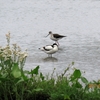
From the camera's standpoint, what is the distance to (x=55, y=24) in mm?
17484

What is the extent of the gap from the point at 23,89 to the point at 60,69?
4474 millimetres

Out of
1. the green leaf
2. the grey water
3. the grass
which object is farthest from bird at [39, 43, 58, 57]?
the green leaf

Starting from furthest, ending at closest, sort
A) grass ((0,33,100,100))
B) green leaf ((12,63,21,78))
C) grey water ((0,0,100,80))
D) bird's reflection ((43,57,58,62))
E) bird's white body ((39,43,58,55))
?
bird's white body ((39,43,58,55))
bird's reflection ((43,57,58,62))
grey water ((0,0,100,80))
green leaf ((12,63,21,78))
grass ((0,33,100,100))

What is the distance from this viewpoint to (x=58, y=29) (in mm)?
16594

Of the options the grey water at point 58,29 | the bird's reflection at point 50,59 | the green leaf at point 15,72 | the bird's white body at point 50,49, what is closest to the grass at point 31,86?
the green leaf at point 15,72

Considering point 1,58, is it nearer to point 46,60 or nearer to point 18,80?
point 18,80

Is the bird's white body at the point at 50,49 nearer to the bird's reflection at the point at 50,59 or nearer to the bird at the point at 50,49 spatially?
the bird at the point at 50,49

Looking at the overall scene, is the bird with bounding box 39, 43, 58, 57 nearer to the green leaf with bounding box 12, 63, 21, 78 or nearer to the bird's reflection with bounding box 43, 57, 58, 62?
the bird's reflection with bounding box 43, 57, 58, 62

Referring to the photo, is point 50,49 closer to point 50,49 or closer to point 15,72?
point 50,49

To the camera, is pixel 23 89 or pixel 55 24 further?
pixel 55 24

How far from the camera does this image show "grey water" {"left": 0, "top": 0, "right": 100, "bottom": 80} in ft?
36.7

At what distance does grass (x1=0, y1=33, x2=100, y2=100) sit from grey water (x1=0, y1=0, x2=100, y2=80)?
3.29m

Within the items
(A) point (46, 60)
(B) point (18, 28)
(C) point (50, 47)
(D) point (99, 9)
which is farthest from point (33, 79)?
(D) point (99, 9)

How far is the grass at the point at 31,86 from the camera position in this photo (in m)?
5.60
